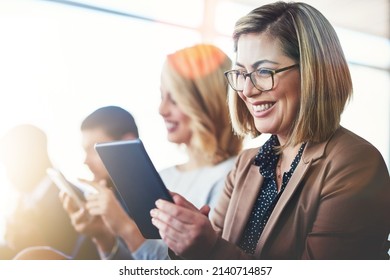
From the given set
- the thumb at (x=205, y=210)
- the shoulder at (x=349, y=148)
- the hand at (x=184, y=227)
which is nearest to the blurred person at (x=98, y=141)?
the hand at (x=184, y=227)

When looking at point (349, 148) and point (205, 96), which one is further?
point (205, 96)

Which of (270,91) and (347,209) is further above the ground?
(270,91)

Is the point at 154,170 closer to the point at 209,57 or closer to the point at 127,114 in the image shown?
the point at 127,114

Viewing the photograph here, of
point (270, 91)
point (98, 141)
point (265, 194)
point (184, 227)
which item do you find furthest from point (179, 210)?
point (270, 91)

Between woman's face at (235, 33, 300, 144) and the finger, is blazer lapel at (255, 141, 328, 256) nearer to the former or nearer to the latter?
woman's face at (235, 33, 300, 144)

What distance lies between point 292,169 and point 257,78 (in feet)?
1.13

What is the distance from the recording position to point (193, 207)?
5.96ft

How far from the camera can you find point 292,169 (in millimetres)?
1766

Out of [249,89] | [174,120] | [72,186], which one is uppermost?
[249,89]

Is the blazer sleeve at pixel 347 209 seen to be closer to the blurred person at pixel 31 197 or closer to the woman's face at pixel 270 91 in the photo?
the woman's face at pixel 270 91

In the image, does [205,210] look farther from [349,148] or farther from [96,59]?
[96,59]

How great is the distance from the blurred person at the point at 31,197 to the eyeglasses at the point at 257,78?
74 centimetres

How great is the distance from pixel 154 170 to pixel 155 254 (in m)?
0.37

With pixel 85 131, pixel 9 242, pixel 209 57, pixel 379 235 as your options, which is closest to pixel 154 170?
pixel 85 131
